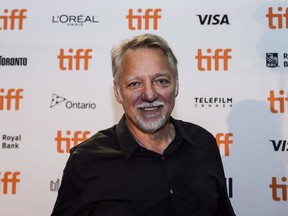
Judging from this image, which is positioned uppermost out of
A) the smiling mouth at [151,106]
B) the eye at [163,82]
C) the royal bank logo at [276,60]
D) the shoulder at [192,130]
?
the royal bank logo at [276,60]

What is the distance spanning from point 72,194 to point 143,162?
32 cm

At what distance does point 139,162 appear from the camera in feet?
4.22

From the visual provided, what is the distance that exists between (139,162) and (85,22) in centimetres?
128

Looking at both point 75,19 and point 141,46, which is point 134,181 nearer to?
point 141,46

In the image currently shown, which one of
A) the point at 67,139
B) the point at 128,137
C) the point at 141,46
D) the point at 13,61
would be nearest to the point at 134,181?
the point at 128,137

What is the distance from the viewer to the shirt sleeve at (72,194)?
127 cm

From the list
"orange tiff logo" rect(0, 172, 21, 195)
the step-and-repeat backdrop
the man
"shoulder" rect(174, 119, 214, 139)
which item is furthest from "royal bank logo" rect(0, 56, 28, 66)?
"shoulder" rect(174, 119, 214, 139)

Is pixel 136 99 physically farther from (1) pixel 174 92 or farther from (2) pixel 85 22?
(2) pixel 85 22

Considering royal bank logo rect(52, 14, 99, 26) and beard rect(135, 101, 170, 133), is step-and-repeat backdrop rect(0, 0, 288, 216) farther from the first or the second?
beard rect(135, 101, 170, 133)

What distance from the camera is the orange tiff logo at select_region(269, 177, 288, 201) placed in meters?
2.03

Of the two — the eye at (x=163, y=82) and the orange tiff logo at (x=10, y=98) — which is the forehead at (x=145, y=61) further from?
the orange tiff logo at (x=10, y=98)

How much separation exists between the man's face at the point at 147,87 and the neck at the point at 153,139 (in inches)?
2.2

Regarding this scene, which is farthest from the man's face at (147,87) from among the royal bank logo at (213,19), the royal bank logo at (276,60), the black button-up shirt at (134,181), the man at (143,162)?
the royal bank logo at (276,60)

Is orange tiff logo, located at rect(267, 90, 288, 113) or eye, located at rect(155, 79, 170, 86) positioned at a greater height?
eye, located at rect(155, 79, 170, 86)
